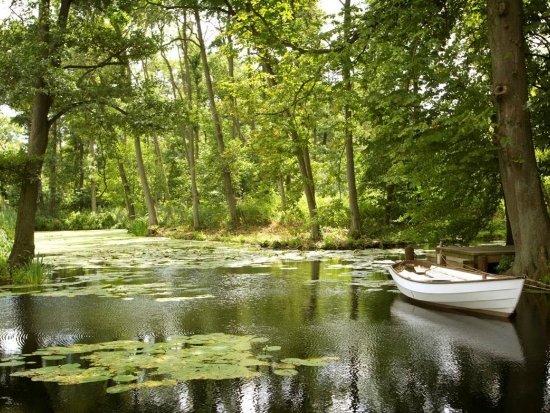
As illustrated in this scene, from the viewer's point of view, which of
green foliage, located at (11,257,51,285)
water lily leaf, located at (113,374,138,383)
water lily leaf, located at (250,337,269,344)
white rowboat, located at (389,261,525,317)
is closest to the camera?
water lily leaf, located at (113,374,138,383)

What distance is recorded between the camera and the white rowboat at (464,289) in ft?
26.8

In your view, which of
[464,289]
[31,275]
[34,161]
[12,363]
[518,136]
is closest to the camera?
[12,363]

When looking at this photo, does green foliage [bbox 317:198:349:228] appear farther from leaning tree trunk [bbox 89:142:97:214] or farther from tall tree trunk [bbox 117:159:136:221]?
leaning tree trunk [bbox 89:142:97:214]

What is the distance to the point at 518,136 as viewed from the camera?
10445mm

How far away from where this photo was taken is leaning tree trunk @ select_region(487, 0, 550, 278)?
10.4 meters

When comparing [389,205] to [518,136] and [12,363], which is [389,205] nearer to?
[518,136]

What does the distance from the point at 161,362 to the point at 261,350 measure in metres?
1.28

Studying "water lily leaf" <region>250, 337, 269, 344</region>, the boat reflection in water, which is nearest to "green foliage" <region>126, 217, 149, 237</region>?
the boat reflection in water

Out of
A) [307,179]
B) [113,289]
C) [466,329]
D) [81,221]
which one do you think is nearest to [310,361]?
[466,329]

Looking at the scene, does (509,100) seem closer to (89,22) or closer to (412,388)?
(412,388)

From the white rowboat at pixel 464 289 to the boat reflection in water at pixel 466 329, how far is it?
191 millimetres

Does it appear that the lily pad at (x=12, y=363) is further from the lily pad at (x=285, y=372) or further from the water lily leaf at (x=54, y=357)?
the lily pad at (x=285, y=372)

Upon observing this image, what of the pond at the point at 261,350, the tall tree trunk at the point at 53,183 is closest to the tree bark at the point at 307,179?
the pond at the point at 261,350

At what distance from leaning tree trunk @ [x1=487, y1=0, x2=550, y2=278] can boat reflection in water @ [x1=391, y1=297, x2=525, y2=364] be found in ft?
8.14
